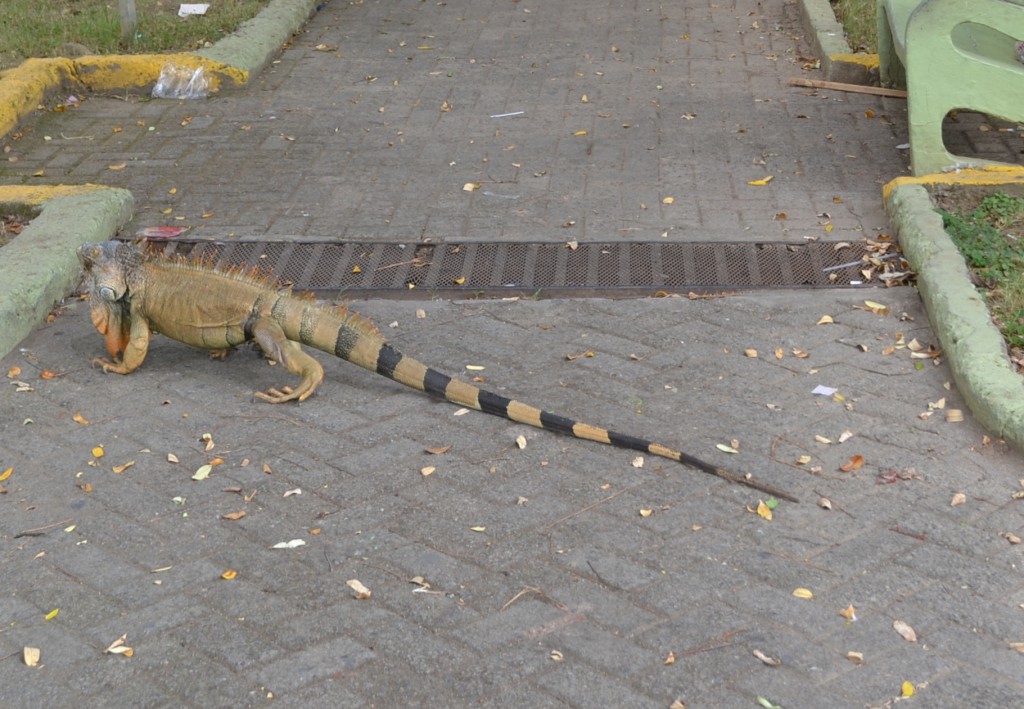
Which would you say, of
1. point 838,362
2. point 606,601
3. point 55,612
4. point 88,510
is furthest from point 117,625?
point 838,362

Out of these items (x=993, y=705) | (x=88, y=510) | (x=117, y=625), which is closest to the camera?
(x=993, y=705)

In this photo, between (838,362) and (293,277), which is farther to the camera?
(293,277)

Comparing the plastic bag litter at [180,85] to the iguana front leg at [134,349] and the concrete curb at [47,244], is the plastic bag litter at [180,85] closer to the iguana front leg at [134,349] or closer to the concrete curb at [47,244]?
the concrete curb at [47,244]

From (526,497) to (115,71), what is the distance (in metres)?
5.59

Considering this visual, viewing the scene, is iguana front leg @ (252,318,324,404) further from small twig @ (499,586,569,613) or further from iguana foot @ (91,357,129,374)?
small twig @ (499,586,569,613)

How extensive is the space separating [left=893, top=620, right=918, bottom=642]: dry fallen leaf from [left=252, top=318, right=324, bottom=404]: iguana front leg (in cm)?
233

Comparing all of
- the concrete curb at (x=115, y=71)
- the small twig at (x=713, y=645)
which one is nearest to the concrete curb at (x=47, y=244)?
the concrete curb at (x=115, y=71)

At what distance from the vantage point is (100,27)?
8781mm

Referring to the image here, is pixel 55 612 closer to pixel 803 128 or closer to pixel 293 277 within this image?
pixel 293 277

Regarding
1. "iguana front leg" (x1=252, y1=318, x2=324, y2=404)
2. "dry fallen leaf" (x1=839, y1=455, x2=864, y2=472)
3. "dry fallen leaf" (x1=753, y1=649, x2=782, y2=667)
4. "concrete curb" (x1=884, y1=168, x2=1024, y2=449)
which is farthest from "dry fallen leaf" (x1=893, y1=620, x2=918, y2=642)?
"iguana front leg" (x1=252, y1=318, x2=324, y2=404)

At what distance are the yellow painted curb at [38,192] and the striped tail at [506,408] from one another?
237 cm

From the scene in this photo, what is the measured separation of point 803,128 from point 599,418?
3.66 m

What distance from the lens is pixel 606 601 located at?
3.38 metres

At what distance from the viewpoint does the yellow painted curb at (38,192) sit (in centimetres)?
603
